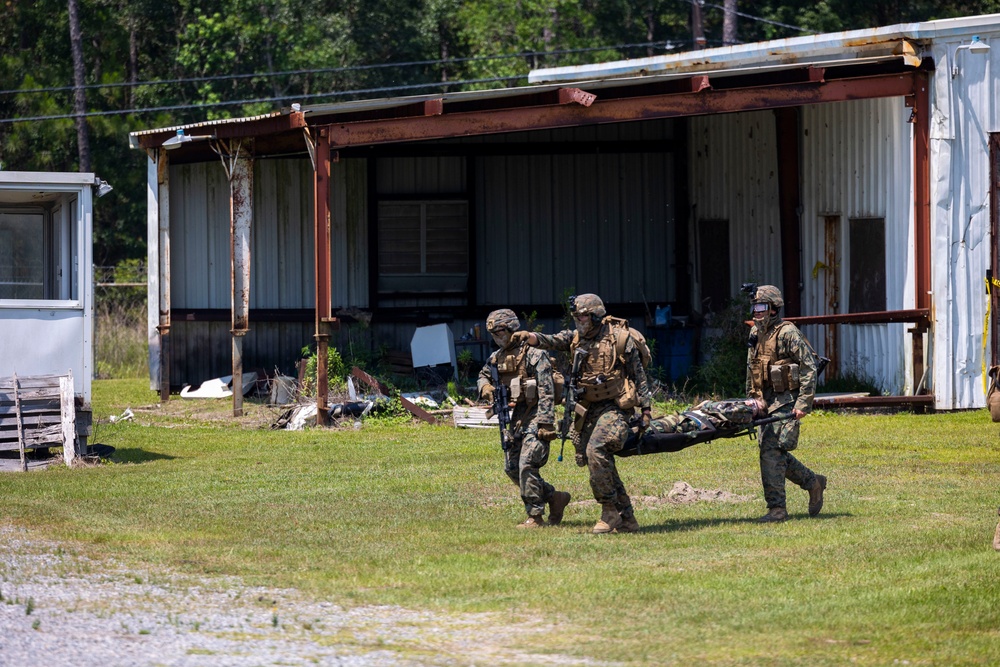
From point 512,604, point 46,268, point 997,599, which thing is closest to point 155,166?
point 46,268

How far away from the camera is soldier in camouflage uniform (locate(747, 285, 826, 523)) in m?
10.8

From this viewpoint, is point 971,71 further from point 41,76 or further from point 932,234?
point 41,76

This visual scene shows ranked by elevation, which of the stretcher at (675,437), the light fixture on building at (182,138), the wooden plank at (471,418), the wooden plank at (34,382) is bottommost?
the wooden plank at (471,418)

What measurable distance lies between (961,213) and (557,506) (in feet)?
29.2

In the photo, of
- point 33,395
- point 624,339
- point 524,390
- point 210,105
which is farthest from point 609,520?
point 210,105

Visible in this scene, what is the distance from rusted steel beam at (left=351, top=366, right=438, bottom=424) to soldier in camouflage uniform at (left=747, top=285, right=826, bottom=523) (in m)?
7.89

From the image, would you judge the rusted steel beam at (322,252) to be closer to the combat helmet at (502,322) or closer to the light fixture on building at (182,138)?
the light fixture on building at (182,138)

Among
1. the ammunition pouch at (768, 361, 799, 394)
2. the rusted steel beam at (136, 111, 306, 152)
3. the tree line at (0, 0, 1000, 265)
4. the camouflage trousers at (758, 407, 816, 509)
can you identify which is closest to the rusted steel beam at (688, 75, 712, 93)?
the rusted steel beam at (136, 111, 306, 152)

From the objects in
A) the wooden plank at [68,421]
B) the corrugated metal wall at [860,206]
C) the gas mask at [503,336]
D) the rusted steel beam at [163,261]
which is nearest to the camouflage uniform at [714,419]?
the gas mask at [503,336]

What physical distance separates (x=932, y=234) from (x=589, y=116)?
4.54 meters

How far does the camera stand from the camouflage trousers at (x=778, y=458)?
423 inches

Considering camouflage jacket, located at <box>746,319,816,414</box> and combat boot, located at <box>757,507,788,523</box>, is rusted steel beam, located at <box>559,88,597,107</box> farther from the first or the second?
combat boot, located at <box>757,507,788,523</box>

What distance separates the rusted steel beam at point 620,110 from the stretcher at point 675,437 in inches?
298

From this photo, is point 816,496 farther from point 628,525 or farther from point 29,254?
point 29,254
